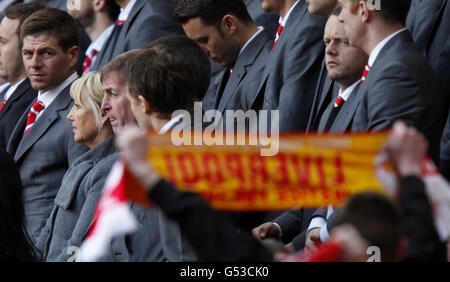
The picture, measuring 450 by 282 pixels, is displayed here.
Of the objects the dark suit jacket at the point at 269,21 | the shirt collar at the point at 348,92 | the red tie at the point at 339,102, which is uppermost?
the shirt collar at the point at 348,92

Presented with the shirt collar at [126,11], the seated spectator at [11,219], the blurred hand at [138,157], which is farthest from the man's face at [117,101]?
the shirt collar at [126,11]

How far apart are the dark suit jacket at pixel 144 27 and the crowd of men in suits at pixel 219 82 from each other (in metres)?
0.01

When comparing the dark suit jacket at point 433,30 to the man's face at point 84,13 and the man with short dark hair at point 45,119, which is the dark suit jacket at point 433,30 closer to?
the man with short dark hair at point 45,119

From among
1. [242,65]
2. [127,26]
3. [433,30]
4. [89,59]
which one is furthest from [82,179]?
[89,59]

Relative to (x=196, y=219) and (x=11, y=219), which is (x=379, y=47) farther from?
(x=196, y=219)

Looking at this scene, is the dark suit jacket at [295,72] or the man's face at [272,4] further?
the man's face at [272,4]

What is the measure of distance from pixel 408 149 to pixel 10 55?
4.74 m

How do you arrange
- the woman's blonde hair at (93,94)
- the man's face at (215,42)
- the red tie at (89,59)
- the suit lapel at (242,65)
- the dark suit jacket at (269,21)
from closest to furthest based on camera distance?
the woman's blonde hair at (93,94), the suit lapel at (242,65), the man's face at (215,42), the dark suit jacket at (269,21), the red tie at (89,59)

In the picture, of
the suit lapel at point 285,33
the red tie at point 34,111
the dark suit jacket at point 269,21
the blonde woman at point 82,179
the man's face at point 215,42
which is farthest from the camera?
the dark suit jacket at point 269,21

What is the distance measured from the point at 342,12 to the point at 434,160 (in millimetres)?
821

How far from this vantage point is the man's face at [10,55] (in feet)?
23.6

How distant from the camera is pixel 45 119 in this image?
246 inches
